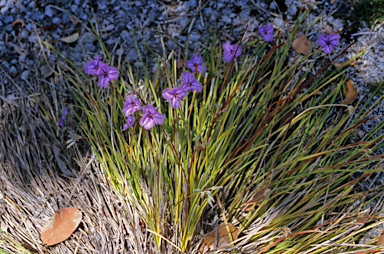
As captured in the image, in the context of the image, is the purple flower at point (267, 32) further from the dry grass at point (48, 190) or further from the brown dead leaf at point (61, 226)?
the brown dead leaf at point (61, 226)

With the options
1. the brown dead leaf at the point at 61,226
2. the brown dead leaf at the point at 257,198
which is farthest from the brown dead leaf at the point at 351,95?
the brown dead leaf at the point at 61,226

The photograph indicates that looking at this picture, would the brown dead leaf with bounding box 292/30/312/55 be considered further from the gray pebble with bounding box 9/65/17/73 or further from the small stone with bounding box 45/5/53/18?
the gray pebble with bounding box 9/65/17/73

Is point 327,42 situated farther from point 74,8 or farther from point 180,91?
point 74,8

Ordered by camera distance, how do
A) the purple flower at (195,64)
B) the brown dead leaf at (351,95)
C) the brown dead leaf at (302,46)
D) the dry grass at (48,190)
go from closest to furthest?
the dry grass at (48,190) < the purple flower at (195,64) < the brown dead leaf at (351,95) < the brown dead leaf at (302,46)

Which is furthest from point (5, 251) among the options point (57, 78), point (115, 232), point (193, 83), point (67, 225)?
point (193, 83)

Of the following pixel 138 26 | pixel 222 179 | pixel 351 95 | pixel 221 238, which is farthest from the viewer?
pixel 138 26

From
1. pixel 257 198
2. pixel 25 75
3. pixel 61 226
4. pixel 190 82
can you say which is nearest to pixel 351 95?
pixel 257 198
